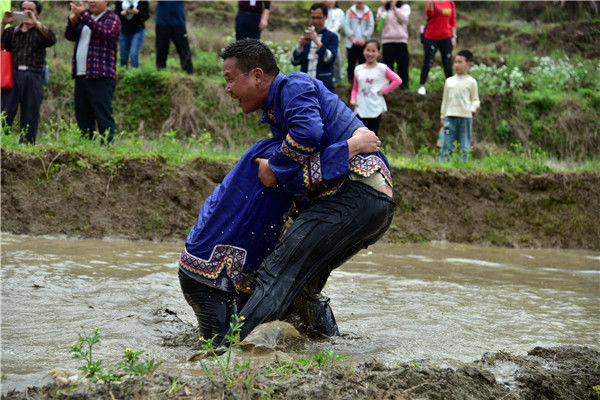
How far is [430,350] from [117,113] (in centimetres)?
992

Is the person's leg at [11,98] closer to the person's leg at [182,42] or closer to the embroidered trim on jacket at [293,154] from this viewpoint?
the person's leg at [182,42]

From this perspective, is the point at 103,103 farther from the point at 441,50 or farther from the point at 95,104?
the point at 441,50

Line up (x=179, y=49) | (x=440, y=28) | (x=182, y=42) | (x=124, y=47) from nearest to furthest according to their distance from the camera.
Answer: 1. (x=440, y=28)
2. (x=182, y=42)
3. (x=179, y=49)
4. (x=124, y=47)

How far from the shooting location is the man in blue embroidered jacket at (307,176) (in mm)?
3605

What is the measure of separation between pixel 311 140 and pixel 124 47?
9.79 m

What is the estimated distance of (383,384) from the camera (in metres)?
2.78

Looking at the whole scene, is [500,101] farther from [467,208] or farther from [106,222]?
[106,222]

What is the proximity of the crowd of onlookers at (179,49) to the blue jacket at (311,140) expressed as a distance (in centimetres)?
504

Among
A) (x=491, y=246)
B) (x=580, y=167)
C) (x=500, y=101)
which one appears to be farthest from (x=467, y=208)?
(x=500, y=101)

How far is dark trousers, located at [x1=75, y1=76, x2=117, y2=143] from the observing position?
8383mm

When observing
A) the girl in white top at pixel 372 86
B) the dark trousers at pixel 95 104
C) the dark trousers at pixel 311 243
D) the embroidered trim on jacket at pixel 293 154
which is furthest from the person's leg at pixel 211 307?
the girl in white top at pixel 372 86

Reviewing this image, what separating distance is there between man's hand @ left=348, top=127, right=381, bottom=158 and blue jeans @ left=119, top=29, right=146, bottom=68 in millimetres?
9200

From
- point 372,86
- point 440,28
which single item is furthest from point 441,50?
point 372,86

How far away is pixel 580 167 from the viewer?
34.2 ft
